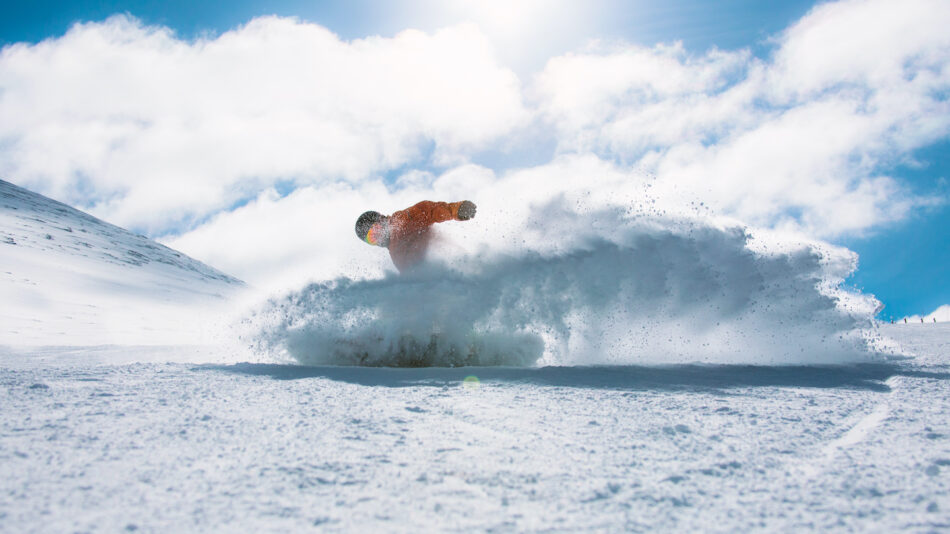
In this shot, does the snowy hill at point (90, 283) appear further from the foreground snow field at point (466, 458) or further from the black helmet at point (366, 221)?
the foreground snow field at point (466, 458)

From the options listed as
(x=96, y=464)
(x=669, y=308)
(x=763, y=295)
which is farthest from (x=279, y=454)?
(x=763, y=295)

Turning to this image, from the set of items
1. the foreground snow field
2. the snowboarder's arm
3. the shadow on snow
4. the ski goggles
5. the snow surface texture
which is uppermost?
the snowboarder's arm

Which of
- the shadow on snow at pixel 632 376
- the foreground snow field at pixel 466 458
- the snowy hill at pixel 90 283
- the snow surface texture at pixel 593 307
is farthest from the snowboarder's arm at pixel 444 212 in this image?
the foreground snow field at pixel 466 458

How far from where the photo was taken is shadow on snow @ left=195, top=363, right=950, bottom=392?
3.74 meters

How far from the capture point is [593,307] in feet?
19.9

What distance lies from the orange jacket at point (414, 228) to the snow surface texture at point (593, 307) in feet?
1.21

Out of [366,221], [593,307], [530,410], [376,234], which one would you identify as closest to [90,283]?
[366,221]

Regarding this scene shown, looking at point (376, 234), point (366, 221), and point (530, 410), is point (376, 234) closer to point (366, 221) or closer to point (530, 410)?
point (366, 221)

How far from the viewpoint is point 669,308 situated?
6.29m

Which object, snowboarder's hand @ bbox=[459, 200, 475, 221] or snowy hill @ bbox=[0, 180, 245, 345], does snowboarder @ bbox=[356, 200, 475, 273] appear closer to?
snowboarder's hand @ bbox=[459, 200, 475, 221]

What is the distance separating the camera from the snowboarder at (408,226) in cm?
672

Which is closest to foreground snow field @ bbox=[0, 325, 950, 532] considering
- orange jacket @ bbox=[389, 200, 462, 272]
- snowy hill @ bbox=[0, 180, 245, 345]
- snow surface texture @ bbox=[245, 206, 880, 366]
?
snow surface texture @ bbox=[245, 206, 880, 366]

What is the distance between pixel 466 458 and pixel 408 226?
5272 millimetres

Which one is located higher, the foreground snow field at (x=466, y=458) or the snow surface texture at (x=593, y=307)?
the snow surface texture at (x=593, y=307)
